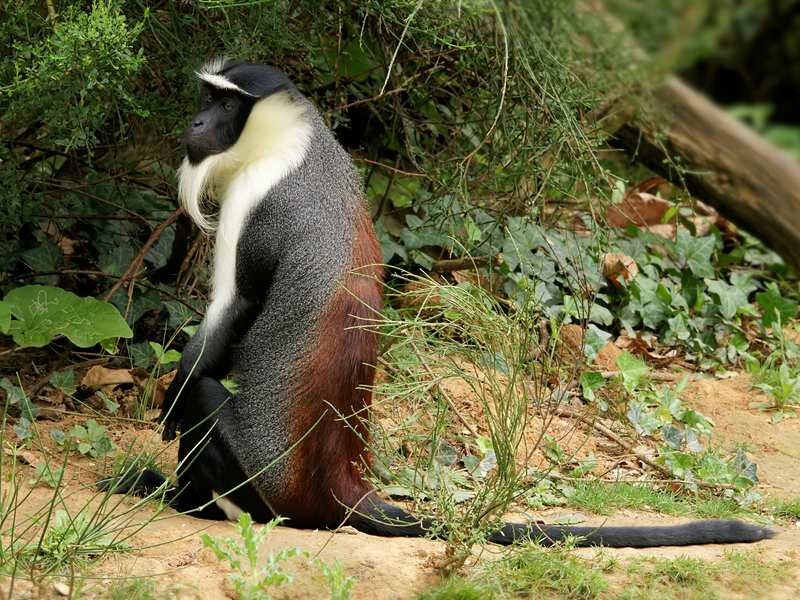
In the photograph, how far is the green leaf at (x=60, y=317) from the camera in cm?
496

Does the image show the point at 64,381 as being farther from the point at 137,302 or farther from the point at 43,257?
the point at 43,257

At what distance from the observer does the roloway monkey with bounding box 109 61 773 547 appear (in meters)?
4.21

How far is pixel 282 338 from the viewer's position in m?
4.30

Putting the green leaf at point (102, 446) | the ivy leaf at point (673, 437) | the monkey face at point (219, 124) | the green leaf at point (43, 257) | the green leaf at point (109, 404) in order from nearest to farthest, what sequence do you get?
Answer: the monkey face at point (219, 124)
the green leaf at point (102, 446)
the ivy leaf at point (673, 437)
the green leaf at point (109, 404)
the green leaf at point (43, 257)

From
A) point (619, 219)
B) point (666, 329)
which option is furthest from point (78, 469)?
point (619, 219)

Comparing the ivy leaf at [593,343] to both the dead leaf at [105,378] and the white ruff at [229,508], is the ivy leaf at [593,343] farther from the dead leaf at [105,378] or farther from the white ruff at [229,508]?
the dead leaf at [105,378]

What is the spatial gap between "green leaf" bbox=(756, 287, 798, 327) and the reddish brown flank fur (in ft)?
14.3

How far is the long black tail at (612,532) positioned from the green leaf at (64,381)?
7.87ft

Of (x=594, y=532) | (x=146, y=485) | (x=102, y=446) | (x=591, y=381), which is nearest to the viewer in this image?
(x=594, y=532)

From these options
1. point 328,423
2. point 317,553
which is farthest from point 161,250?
point 317,553

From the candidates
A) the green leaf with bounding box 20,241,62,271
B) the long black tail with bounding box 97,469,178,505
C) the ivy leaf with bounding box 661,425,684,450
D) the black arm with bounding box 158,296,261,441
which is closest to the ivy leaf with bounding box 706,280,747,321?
the ivy leaf with bounding box 661,425,684,450

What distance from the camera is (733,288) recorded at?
7.28 m

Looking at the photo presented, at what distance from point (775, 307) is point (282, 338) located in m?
4.83

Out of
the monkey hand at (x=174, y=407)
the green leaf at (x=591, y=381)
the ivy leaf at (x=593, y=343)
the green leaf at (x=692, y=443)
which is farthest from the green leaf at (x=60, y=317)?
the green leaf at (x=692, y=443)
